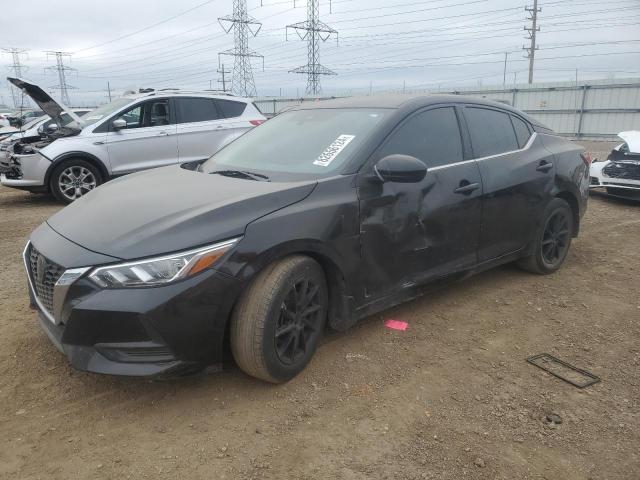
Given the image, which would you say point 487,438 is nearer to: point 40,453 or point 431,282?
point 431,282

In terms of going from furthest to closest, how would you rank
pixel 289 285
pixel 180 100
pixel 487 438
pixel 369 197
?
pixel 180 100 → pixel 369 197 → pixel 289 285 → pixel 487 438

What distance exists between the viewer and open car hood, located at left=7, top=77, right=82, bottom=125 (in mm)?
7910

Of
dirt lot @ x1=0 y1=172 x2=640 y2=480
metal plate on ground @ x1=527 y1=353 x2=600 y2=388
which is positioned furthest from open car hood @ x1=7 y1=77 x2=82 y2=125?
metal plate on ground @ x1=527 y1=353 x2=600 y2=388

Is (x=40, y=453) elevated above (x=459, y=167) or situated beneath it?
situated beneath

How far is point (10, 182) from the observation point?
8266mm

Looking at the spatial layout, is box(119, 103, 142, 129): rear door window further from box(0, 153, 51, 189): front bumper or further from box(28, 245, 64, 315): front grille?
box(28, 245, 64, 315): front grille

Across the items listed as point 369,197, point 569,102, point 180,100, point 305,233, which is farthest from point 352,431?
point 569,102

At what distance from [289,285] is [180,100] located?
7.00m

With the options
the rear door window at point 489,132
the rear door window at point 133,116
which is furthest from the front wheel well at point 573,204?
the rear door window at point 133,116

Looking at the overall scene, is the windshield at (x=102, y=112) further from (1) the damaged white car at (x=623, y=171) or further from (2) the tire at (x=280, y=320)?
(1) the damaged white car at (x=623, y=171)

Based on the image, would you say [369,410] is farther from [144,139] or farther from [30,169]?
[30,169]

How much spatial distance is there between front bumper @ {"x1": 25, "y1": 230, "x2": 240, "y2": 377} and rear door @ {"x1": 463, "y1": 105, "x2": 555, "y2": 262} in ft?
7.41

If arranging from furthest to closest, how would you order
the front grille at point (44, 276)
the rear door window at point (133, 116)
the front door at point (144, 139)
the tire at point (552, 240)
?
the rear door window at point (133, 116) → the front door at point (144, 139) → the tire at point (552, 240) → the front grille at point (44, 276)

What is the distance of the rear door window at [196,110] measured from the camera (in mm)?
8930
